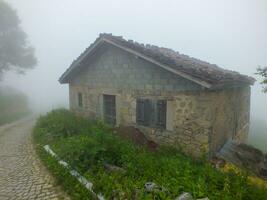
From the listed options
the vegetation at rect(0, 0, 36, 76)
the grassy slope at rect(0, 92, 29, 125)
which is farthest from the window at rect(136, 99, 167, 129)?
the vegetation at rect(0, 0, 36, 76)

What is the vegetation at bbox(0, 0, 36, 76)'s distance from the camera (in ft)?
91.7

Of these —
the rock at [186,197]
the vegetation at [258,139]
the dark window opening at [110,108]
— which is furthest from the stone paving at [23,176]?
the vegetation at [258,139]

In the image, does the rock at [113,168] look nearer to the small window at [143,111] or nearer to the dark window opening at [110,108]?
the small window at [143,111]

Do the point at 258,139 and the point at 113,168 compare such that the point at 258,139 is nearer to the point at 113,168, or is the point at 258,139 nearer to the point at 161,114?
the point at 161,114

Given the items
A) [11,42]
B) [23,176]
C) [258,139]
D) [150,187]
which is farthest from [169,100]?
[11,42]

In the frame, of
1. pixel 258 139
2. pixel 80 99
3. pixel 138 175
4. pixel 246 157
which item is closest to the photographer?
pixel 138 175

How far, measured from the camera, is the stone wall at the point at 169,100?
9398 mm

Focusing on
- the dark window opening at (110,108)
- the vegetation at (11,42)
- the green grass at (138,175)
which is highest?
the vegetation at (11,42)

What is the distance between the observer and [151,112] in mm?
11031

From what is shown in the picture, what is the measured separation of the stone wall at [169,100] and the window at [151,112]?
227 millimetres

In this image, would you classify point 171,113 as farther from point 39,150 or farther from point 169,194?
point 39,150

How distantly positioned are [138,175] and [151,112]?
4251 millimetres

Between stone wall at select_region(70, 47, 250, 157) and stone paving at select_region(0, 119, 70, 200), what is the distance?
177 inches

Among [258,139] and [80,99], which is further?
[258,139]
